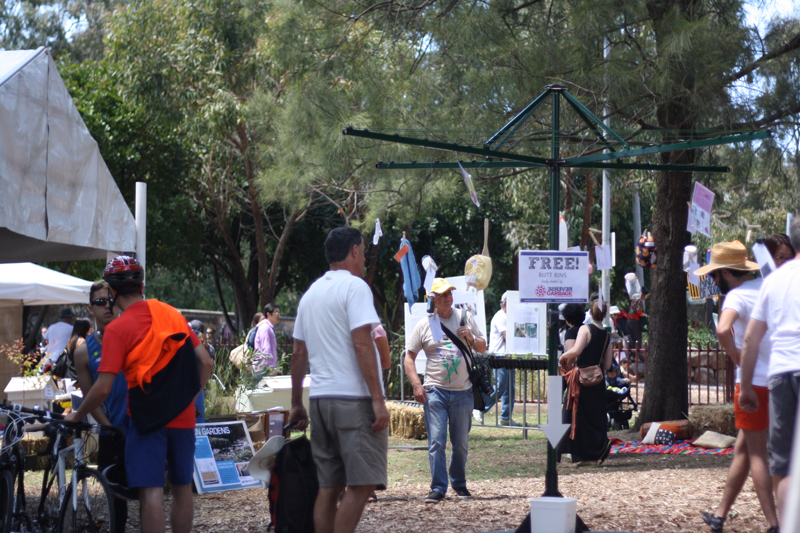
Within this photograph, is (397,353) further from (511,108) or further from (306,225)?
(306,225)

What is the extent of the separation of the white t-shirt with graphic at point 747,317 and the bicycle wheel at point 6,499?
429 centimetres

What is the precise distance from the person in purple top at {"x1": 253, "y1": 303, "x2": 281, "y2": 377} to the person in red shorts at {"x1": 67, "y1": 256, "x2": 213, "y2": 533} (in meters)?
5.11

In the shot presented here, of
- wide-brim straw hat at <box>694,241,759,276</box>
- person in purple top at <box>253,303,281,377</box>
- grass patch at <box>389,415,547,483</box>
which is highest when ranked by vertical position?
wide-brim straw hat at <box>694,241,759,276</box>

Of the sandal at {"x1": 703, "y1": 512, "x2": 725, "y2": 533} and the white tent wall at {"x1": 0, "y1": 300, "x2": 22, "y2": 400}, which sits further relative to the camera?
the white tent wall at {"x1": 0, "y1": 300, "x2": 22, "y2": 400}

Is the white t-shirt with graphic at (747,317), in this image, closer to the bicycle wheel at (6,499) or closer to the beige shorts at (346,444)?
the beige shorts at (346,444)

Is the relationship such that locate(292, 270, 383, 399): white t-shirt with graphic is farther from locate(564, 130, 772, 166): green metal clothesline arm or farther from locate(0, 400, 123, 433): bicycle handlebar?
locate(564, 130, 772, 166): green metal clothesline arm

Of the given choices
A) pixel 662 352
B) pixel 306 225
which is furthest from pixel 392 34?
pixel 306 225

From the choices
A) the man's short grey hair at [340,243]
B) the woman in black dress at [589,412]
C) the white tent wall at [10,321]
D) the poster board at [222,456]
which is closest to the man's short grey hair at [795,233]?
the man's short grey hair at [340,243]

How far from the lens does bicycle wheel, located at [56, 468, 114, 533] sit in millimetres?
4484

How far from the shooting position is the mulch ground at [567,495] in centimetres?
550

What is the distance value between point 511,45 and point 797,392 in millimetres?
5661

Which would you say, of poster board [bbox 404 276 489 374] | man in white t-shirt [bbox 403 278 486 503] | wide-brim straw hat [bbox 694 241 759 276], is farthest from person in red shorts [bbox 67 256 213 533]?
poster board [bbox 404 276 489 374]

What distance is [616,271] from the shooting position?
2902 cm

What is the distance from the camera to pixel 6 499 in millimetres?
4910
